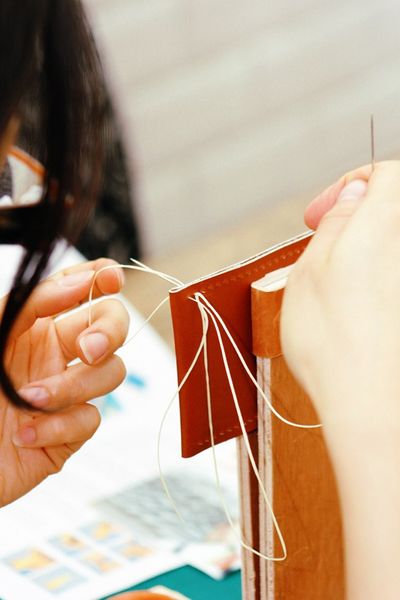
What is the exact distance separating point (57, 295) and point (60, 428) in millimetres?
148

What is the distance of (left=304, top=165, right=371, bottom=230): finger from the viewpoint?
2.44 feet

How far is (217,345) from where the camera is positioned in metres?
0.75

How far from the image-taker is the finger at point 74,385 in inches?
36.3

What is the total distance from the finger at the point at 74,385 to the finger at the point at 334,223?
1.12 ft

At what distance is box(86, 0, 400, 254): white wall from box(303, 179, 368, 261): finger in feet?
7.03

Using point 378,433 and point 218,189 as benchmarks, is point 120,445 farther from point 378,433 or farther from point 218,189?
point 218,189

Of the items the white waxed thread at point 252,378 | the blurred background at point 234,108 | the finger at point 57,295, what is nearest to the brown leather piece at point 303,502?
the white waxed thread at point 252,378

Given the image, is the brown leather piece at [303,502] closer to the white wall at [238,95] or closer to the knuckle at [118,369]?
the knuckle at [118,369]

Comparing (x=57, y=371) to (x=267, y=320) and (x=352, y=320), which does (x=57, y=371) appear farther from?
(x=352, y=320)

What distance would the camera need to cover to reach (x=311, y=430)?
80 centimetres

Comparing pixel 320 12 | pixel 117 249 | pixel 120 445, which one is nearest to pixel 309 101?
pixel 320 12

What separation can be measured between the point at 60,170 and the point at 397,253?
25 cm

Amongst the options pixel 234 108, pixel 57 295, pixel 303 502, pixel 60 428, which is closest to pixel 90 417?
pixel 60 428

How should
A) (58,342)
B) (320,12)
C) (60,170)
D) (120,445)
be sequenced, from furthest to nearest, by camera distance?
(320,12) → (120,445) → (58,342) → (60,170)
